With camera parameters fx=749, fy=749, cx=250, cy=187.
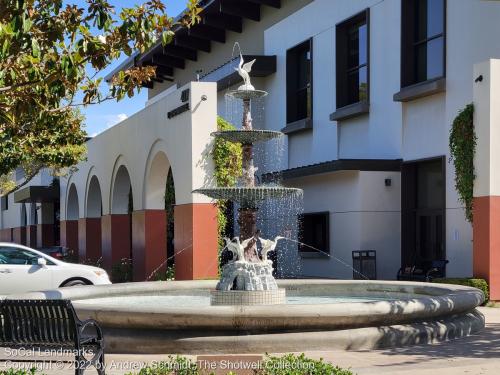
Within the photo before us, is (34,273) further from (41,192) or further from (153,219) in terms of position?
(41,192)

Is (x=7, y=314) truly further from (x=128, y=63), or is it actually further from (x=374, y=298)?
(x=128, y=63)

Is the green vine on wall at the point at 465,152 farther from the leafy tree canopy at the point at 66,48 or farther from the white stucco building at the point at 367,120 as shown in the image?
the leafy tree canopy at the point at 66,48

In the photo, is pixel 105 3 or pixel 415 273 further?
pixel 415 273

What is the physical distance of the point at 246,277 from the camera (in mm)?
11469

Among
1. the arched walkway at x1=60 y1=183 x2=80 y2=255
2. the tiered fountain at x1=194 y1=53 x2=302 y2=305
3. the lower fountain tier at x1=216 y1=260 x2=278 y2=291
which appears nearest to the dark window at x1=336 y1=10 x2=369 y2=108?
the tiered fountain at x1=194 y1=53 x2=302 y2=305

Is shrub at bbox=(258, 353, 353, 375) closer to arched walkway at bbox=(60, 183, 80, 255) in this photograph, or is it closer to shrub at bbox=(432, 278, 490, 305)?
shrub at bbox=(432, 278, 490, 305)

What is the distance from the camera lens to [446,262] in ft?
62.4

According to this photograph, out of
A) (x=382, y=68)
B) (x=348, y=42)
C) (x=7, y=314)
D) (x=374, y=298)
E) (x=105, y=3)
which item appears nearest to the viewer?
(x=7, y=314)

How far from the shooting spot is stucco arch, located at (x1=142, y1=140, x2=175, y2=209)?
2233 centimetres

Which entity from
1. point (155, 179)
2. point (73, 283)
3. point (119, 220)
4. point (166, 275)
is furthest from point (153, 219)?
point (73, 283)

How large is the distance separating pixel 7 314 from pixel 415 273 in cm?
1404

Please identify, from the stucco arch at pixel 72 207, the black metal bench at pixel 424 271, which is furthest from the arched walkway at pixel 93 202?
the black metal bench at pixel 424 271

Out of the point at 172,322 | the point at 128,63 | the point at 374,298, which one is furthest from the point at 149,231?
the point at 128,63

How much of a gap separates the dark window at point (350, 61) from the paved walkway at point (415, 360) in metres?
15.4
